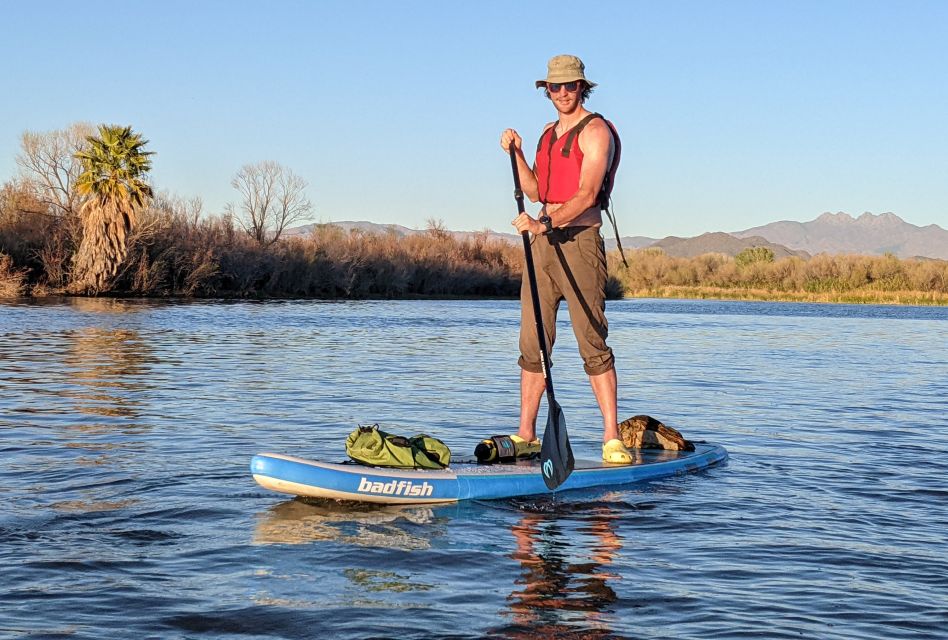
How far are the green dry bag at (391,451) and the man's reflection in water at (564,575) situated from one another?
81cm

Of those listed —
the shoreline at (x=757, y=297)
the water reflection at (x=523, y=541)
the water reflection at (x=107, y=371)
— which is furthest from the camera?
the shoreline at (x=757, y=297)

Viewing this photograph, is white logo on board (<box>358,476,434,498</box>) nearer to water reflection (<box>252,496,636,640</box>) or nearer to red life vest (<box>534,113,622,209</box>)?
water reflection (<box>252,496,636,640</box>)

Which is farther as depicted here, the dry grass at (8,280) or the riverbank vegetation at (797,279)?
the riverbank vegetation at (797,279)

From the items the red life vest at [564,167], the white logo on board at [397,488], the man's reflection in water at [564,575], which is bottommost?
the man's reflection in water at [564,575]

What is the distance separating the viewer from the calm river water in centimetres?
479

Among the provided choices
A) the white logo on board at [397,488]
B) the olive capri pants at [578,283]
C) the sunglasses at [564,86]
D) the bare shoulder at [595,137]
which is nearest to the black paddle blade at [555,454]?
the olive capri pants at [578,283]

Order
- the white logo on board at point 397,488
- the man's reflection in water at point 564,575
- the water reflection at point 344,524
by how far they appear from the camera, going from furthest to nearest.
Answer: the white logo on board at point 397,488, the water reflection at point 344,524, the man's reflection in water at point 564,575

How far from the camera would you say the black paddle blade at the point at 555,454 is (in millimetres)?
7172

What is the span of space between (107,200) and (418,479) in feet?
154

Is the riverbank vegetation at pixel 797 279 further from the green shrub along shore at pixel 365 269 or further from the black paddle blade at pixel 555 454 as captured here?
the black paddle blade at pixel 555 454

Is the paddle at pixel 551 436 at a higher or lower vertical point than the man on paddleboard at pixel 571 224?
lower

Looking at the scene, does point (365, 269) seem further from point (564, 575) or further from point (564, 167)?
point (564, 575)

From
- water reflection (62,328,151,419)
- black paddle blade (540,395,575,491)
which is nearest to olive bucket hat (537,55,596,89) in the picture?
black paddle blade (540,395,575,491)

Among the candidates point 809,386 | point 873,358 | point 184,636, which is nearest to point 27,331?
point 809,386
